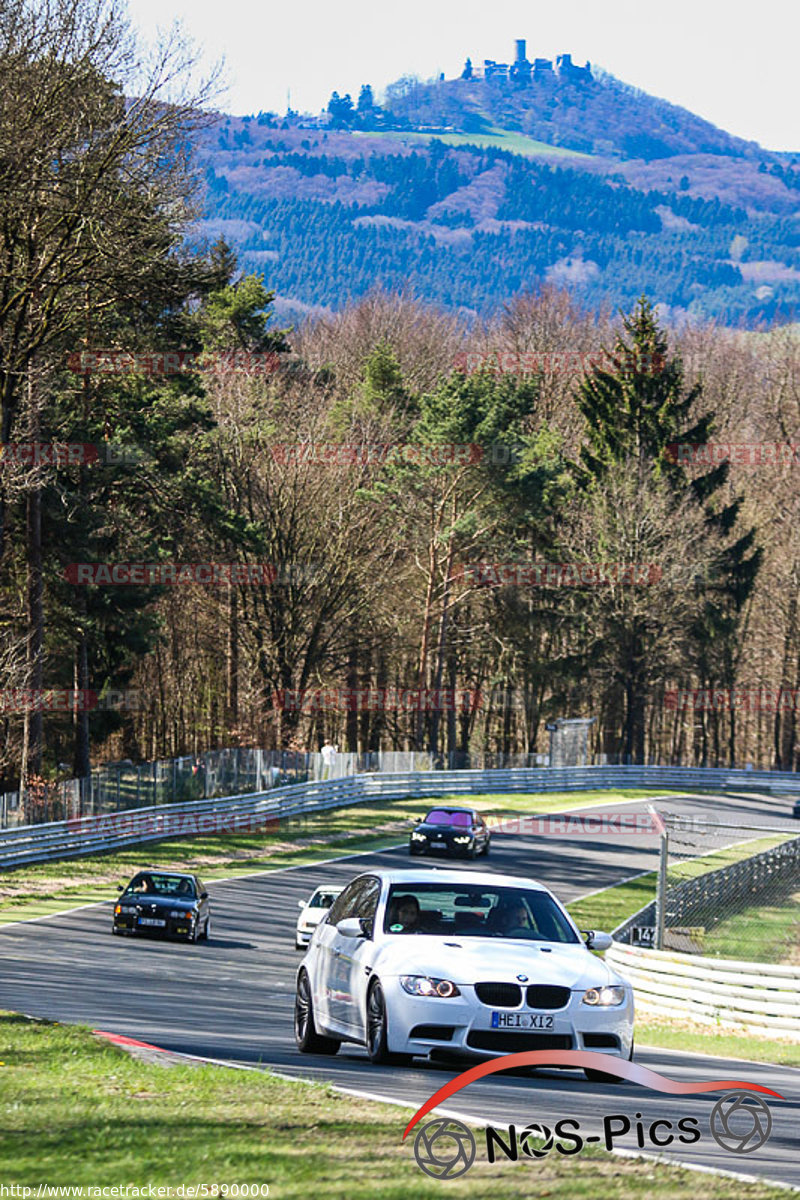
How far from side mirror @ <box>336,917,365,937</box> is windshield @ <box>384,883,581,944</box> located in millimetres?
187

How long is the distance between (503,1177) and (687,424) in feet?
261

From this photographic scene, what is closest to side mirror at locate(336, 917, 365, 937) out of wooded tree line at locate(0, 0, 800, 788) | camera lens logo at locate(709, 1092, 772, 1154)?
camera lens logo at locate(709, 1092, 772, 1154)

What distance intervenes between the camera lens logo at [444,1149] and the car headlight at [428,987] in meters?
2.19

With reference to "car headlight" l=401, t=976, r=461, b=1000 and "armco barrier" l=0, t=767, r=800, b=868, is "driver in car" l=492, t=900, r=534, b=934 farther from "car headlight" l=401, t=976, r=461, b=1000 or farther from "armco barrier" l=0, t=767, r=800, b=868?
"armco barrier" l=0, t=767, r=800, b=868

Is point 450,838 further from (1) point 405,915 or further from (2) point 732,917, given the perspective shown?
(1) point 405,915

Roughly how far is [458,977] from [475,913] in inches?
47.1

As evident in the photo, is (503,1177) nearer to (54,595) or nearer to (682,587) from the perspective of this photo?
(54,595)

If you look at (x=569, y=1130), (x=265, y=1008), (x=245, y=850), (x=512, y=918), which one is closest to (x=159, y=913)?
(x=265, y=1008)

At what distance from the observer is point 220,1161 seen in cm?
696

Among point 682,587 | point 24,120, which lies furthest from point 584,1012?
point 682,587

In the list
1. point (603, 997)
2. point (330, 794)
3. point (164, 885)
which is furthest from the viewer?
point (330, 794)

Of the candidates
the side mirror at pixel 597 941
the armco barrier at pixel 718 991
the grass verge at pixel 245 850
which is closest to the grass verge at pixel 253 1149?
the side mirror at pixel 597 941

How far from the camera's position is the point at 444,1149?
7.39 m

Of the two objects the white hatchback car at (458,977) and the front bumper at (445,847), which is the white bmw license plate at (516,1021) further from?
the front bumper at (445,847)
